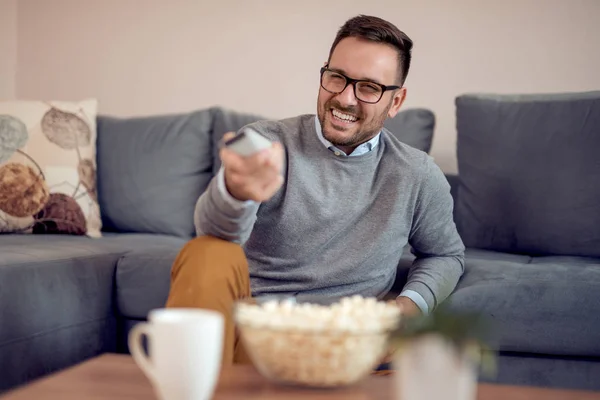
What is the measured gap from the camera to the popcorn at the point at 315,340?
2.87ft

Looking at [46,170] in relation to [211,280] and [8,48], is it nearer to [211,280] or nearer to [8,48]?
[8,48]

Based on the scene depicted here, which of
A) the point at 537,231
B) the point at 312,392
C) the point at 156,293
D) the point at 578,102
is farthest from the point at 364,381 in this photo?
the point at 578,102

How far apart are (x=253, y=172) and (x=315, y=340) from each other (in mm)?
366

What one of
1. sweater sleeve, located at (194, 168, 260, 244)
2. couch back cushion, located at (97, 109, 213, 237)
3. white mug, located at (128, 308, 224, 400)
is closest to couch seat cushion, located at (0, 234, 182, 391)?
couch back cushion, located at (97, 109, 213, 237)

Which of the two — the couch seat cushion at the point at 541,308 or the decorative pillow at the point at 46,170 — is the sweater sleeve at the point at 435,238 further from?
the decorative pillow at the point at 46,170

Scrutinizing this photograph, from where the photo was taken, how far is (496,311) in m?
1.73

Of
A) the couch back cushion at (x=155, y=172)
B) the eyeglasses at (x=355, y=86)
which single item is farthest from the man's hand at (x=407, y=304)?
the couch back cushion at (x=155, y=172)

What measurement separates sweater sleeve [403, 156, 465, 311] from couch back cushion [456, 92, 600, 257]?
467 millimetres

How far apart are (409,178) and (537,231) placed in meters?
0.66

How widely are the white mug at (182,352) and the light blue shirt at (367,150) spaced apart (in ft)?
2.81

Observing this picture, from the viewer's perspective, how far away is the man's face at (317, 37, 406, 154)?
171cm

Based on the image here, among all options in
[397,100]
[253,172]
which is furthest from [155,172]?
[253,172]

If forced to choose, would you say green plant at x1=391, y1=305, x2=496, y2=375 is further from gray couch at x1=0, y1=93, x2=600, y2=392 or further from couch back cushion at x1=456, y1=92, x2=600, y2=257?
couch back cushion at x1=456, y1=92, x2=600, y2=257

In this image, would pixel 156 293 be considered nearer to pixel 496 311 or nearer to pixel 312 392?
pixel 496 311
